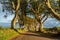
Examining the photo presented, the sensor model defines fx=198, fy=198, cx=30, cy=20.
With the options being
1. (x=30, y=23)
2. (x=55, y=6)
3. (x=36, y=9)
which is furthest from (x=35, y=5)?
(x=30, y=23)

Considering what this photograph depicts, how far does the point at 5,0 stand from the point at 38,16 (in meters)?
10.2

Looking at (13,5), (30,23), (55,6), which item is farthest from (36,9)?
(30,23)

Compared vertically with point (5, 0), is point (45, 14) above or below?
below

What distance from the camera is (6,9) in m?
44.8

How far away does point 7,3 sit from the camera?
139 feet

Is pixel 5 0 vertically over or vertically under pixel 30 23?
over

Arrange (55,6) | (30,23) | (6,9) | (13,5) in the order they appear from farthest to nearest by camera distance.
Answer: (30,23), (6,9), (55,6), (13,5)

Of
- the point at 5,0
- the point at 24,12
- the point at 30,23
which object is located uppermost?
the point at 5,0

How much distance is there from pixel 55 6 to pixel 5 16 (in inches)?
437

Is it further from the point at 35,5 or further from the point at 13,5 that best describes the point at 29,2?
the point at 13,5

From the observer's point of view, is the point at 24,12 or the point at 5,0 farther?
the point at 24,12

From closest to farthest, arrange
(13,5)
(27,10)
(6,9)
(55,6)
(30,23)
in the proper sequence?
(13,5)
(55,6)
(6,9)
(27,10)
(30,23)

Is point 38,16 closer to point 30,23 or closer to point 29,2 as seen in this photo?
point 29,2

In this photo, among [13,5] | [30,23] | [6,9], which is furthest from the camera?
[30,23]
